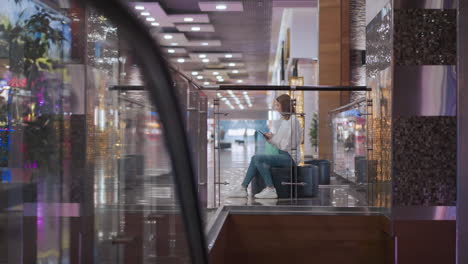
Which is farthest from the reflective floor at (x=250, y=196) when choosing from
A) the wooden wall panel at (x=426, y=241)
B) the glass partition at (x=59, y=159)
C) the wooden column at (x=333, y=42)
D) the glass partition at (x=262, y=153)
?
the wooden column at (x=333, y=42)

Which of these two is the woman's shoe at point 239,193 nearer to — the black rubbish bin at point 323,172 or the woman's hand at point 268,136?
the woman's hand at point 268,136

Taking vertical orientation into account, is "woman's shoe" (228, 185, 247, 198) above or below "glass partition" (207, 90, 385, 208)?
below

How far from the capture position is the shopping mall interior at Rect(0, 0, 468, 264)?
1413mm

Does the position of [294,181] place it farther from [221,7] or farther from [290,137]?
[221,7]

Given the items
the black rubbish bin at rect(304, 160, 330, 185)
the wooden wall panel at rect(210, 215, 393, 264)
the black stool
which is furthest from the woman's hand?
the black rubbish bin at rect(304, 160, 330, 185)

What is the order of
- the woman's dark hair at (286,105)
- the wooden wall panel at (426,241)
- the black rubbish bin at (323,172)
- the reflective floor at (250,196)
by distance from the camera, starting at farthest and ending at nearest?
the black rubbish bin at (323,172), the woman's dark hair at (286,105), the reflective floor at (250,196), the wooden wall panel at (426,241)

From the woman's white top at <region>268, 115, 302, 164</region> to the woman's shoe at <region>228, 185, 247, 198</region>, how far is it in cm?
59

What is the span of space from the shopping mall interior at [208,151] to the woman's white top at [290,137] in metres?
0.01

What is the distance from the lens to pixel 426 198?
12.3ft

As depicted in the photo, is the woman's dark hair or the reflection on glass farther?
the reflection on glass

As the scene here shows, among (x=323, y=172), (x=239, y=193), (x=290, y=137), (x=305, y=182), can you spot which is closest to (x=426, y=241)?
(x=305, y=182)

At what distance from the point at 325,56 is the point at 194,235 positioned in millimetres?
10048

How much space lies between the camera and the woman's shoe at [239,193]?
17.4 ft

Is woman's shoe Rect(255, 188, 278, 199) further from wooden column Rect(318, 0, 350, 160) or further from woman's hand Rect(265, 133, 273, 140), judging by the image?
wooden column Rect(318, 0, 350, 160)
